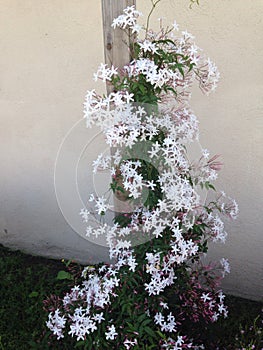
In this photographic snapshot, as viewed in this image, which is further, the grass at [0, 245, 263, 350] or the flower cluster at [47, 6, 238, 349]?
the grass at [0, 245, 263, 350]

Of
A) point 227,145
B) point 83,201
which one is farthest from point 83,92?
point 227,145

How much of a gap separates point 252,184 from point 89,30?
1.48 meters

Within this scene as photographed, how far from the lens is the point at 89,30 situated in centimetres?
307

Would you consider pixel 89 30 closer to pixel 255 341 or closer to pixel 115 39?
pixel 115 39

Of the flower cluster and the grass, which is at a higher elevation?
the flower cluster

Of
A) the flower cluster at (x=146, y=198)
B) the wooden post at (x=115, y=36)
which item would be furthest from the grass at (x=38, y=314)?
the wooden post at (x=115, y=36)

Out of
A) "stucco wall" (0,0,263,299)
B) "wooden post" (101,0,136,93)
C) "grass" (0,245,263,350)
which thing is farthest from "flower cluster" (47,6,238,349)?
"stucco wall" (0,0,263,299)

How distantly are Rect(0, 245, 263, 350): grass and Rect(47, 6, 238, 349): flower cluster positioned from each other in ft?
1.05

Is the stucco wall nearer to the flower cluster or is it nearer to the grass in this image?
the grass

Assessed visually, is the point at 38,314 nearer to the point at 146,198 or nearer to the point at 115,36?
the point at 146,198

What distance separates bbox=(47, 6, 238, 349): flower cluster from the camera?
2055mm

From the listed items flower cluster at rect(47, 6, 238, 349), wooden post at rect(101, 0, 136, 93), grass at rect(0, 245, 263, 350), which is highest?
wooden post at rect(101, 0, 136, 93)

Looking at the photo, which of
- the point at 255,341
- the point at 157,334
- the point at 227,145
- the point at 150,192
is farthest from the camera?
the point at 227,145

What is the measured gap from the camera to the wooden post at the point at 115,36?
2.09 metres
